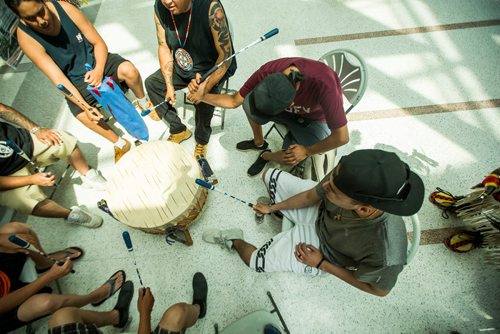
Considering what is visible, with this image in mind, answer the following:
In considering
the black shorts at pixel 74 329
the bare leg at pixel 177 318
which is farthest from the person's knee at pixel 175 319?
the black shorts at pixel 74 329

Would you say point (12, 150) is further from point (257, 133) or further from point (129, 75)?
point (257, 133)

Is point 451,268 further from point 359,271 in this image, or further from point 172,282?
point 172,282

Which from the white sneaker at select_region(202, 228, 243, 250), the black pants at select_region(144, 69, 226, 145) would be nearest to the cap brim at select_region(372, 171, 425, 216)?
the white sneaker at select_region(202, 228, 243, 250)

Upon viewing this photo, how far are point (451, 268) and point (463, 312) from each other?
0.94ft

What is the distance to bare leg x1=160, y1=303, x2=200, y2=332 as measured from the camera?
164 centimetres

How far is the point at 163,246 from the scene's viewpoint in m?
2.29

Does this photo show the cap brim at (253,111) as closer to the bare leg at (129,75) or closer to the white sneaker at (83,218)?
the bare leg at (129,75)

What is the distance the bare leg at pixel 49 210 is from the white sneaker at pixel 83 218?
55mm

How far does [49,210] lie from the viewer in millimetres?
2205

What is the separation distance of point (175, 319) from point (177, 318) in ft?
0.04

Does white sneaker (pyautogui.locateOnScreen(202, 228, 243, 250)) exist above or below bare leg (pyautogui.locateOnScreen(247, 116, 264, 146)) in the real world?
below

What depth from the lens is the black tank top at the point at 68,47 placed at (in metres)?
2.12

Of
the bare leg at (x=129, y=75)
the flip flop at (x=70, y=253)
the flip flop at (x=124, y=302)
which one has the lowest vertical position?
the flip flop at (x=124, y=302)

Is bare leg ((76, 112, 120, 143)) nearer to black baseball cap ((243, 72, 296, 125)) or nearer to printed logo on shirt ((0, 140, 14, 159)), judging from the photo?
printed logo on shirt ((0, 140, 14, 159))
